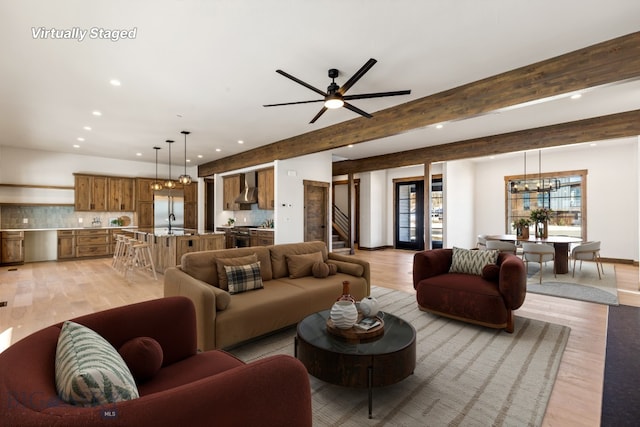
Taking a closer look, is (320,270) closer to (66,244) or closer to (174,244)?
(174,244)

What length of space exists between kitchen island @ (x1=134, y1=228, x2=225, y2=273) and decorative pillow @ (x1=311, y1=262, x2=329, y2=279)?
11.7ft

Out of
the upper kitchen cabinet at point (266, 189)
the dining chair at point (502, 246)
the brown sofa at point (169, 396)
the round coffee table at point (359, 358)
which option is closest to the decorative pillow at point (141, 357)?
the brown sofa at point (169, 396)

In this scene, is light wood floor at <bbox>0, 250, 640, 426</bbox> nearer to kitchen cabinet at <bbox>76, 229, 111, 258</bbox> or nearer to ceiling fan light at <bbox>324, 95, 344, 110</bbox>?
kitchen cabinet at <bbox>76, 229, 111, 258</bbox>

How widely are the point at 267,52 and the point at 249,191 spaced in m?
5.74

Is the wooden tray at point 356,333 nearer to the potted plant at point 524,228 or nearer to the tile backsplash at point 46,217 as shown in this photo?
the potted plant at point 524,228

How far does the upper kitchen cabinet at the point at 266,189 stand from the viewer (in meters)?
7.82

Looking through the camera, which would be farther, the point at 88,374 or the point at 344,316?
the point at 344,316

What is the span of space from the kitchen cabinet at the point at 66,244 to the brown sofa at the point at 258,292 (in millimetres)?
Answer: 6847

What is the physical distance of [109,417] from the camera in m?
0.84

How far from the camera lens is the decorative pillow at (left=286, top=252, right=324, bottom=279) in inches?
150

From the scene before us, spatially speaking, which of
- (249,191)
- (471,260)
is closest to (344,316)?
(471,260)

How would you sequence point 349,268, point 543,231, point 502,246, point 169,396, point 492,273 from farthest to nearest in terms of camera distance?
point 543,231
point 502,246
point 349,268
point 492,273
point 169,396

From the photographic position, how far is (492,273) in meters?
3.54

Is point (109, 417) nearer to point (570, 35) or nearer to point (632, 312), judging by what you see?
point (570, 35)
